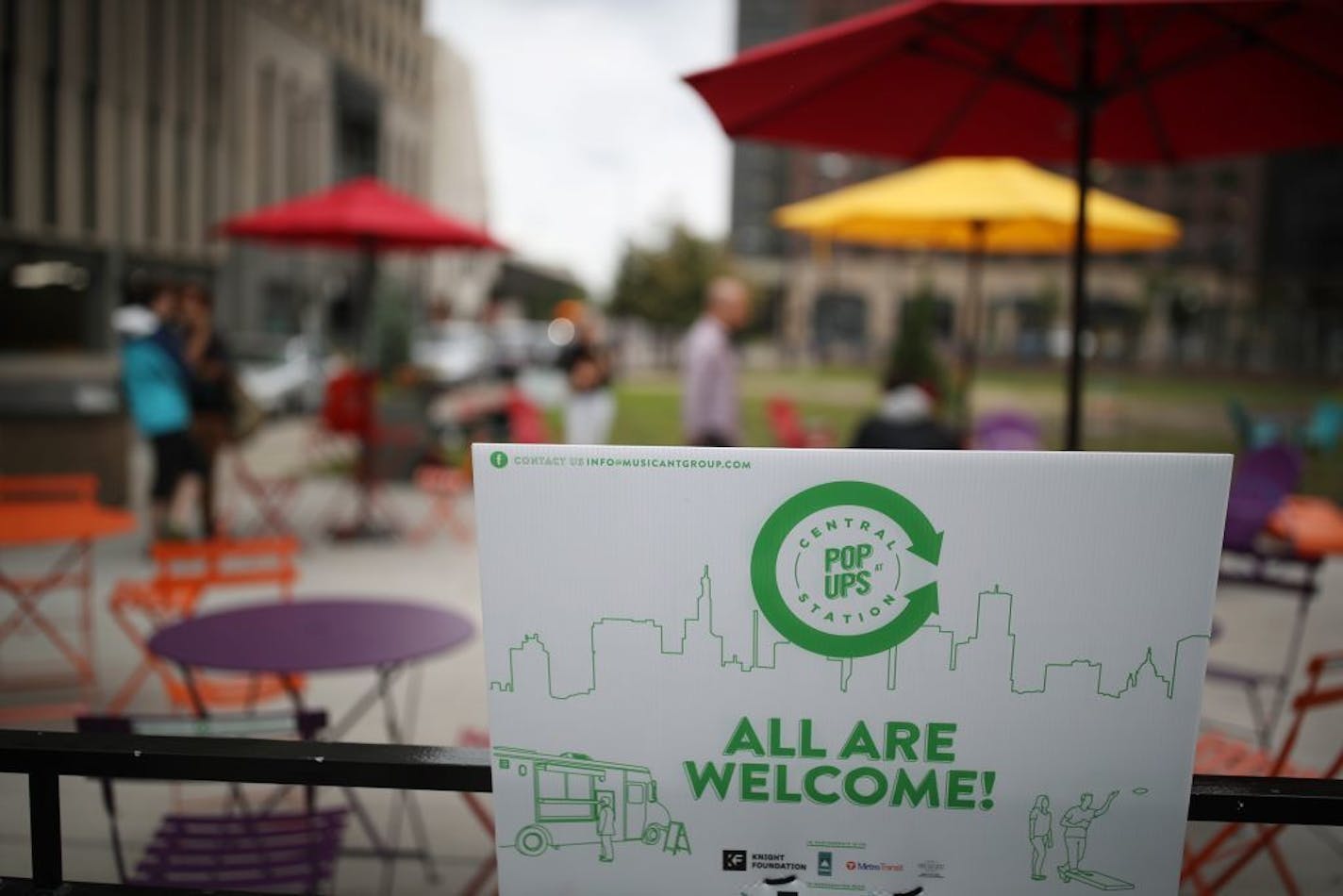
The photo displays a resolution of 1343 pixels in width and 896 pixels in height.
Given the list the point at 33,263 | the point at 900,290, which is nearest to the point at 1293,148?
the point at 33,263

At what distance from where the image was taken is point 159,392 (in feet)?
25.4

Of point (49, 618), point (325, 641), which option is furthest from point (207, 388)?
point (325, 641)

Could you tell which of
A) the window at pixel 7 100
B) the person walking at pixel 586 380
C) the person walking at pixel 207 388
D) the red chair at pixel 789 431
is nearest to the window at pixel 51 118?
the window at pixel 7 100

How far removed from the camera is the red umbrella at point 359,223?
27.3 ft

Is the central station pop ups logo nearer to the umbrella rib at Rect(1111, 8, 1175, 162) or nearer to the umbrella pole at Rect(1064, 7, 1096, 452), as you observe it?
the umbrella pole at Rect(1064, 7, 1096, 452)

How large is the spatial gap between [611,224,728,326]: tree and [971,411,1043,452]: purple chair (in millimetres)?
37044

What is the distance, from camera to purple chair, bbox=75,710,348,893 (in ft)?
8.00

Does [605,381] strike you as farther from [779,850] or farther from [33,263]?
[33,263]

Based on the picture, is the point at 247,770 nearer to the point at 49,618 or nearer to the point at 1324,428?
the point at 49,618

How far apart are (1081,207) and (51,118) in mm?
18064

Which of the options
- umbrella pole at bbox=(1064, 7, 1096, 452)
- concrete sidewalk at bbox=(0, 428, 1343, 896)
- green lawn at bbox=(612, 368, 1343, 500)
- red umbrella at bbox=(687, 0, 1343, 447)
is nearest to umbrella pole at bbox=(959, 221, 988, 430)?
green lawn at bbox=(612, 368, 1343, 500)

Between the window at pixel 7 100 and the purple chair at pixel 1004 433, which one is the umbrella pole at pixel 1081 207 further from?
the window at pixel 7 100

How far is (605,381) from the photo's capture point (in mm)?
9805

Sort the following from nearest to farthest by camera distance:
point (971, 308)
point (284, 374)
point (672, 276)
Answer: point (971, 308) < point (284, 374) < point (672, 276)
